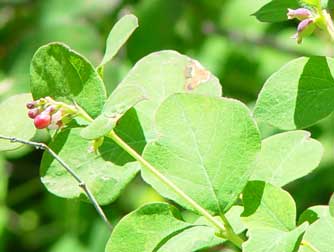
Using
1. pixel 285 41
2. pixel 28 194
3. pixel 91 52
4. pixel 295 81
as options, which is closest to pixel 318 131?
pixel 285 41

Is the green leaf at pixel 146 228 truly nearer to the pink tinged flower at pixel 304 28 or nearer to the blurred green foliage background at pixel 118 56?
the pink tinged flower at pixel 304 28

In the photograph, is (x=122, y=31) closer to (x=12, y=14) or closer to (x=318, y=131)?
(x=318, y=131)

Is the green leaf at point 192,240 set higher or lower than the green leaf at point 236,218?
lower

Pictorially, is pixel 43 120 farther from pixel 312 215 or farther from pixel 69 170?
pixel 312 215

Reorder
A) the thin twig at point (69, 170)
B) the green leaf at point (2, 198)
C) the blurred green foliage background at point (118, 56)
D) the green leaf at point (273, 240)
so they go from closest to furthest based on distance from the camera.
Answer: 1. the green leaf at point (273, 240)
2. the thin twig at point (69, 170)
3. the green leaf at point (2, 198)
4. the blurred green foliage background at point (118, 56)

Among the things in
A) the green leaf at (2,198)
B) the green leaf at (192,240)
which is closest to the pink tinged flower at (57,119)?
the green leaf at (192,240)

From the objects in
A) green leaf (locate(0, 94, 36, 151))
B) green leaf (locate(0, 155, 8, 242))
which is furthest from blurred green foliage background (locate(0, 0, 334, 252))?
green leaf (locate(0, 94, 36, 151))
